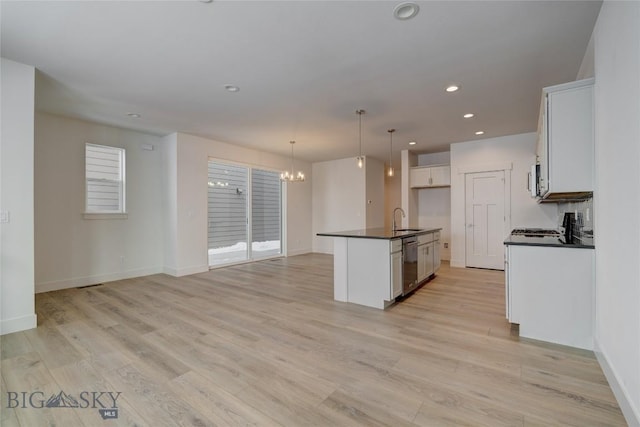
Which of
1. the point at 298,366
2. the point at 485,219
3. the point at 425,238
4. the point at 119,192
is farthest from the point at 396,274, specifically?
the point at 119,192

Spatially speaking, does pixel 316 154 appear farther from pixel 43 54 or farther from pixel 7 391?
pixel 7 391

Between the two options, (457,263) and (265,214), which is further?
(265,214)

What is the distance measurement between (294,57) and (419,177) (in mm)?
5107

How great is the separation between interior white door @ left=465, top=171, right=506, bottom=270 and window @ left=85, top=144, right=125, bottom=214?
7.02 meters

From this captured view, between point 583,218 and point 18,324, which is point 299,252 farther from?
point 583,218

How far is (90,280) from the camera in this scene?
4.93m

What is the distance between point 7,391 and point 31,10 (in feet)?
9.21

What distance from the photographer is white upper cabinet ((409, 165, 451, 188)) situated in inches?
267

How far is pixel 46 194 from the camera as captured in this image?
4.47 m

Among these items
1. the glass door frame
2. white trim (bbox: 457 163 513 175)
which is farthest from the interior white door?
the glass door frame

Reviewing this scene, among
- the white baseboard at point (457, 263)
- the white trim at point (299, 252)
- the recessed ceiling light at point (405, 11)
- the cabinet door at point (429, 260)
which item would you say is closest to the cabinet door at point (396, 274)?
the cabinet door at point (429, 260)

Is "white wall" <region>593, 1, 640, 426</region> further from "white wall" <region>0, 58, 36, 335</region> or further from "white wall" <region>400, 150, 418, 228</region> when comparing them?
"white wall" <region>0, 58, 36, 335</region>

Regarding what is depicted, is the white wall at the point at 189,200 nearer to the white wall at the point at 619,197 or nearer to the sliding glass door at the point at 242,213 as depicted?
the sliding glass door at the point at 242,213

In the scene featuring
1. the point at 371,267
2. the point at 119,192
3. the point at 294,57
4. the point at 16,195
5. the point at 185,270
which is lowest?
the point at 185,270
